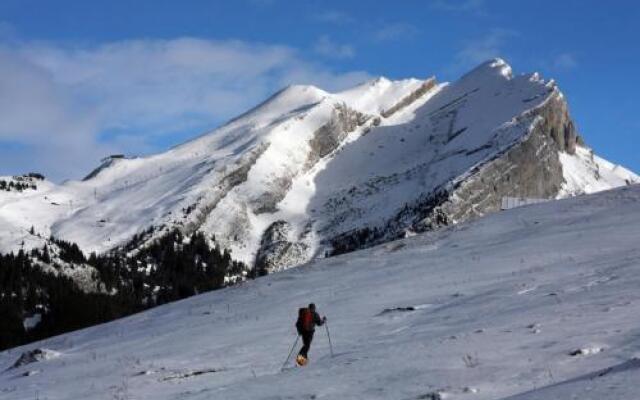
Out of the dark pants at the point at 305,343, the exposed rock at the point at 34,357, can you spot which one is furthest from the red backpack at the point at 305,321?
the exposed rock at the point at 34,357

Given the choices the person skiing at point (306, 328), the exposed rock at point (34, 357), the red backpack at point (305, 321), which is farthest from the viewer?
the exposed rock at point (34, 357)

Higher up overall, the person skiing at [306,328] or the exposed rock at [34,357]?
the exposed rock at [34,357]

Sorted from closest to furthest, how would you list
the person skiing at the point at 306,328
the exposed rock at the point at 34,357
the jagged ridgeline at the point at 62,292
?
the person skiing at the point at 306,328 → the exposed rock at the point at 34,357 → the jagged ridgeline at the point at 62,292

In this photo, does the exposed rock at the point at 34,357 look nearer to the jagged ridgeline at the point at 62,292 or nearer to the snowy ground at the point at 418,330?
the snowy ground at the point at 418,330

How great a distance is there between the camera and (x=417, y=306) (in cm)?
2789

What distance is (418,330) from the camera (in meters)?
23.0

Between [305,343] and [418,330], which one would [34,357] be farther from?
[418,330]

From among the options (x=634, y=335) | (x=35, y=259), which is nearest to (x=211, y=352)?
(x=634, y=335)

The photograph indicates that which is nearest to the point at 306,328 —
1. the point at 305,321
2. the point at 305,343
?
the point at 305,321

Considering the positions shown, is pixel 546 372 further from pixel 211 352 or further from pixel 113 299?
pixel 113 299

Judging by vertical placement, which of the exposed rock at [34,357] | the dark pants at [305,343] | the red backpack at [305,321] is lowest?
the dark pants at [305,343]

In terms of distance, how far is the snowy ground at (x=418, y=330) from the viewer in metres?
15.9

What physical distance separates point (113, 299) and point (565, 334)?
481 feet

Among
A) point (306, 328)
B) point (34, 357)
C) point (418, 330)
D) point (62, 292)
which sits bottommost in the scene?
point (418, 330)
